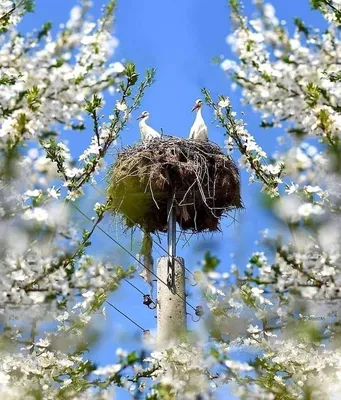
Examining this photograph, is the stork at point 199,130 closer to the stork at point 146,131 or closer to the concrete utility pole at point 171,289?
the stork at point 146,131

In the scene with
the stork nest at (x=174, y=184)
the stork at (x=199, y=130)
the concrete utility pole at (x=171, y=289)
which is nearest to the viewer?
the concrete utility pole at (x=171, y=289)

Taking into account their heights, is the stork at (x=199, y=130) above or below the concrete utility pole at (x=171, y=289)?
above

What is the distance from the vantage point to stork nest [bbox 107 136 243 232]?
520 cm

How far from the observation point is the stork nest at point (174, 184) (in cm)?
520

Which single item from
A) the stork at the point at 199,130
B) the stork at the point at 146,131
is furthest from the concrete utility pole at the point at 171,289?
the stork at the point at 199,130

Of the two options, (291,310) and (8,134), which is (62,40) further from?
(291,310)

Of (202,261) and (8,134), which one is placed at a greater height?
(8,134)

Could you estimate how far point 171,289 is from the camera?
201 inches

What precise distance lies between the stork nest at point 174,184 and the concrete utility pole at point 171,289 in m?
0.14

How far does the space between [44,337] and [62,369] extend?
208 mm

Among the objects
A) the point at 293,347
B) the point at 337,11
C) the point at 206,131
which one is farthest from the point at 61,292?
the point at 206,131

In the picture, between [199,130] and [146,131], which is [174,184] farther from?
[199,130]

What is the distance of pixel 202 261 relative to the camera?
150 centimetres

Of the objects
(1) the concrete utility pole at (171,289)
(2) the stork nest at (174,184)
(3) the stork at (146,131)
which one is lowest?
(1) the concrete utility pole at (171,289)
